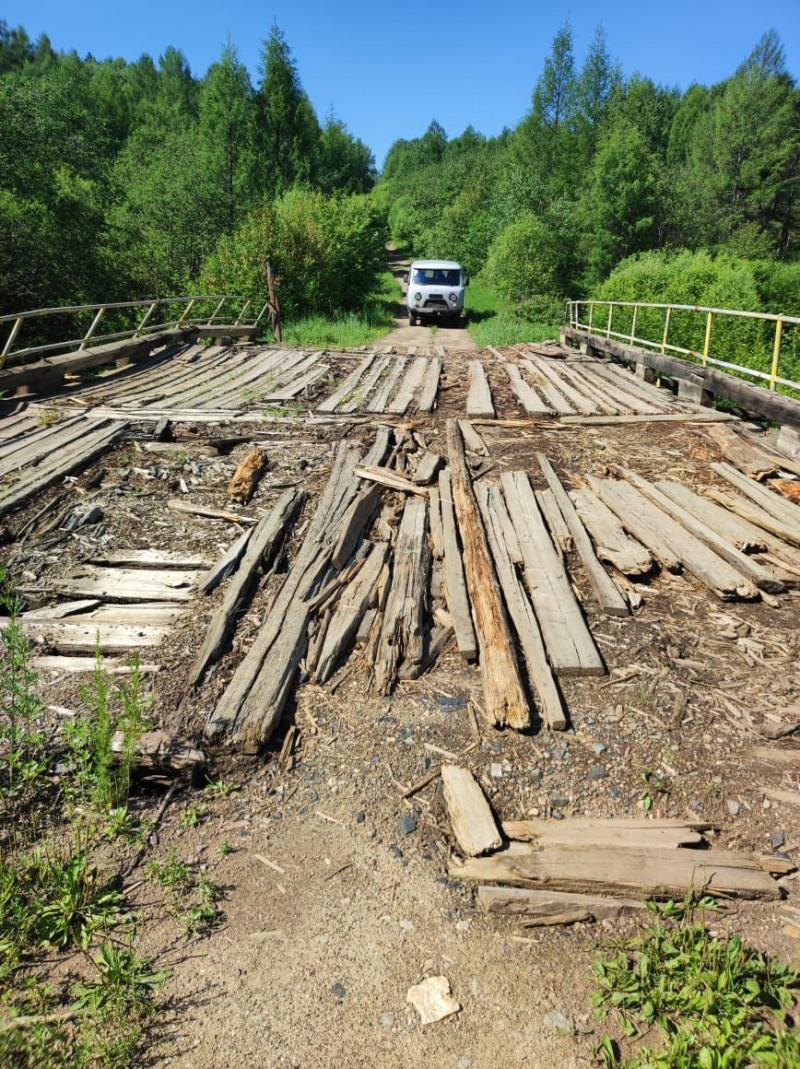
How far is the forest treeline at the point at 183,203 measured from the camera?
24.5 m

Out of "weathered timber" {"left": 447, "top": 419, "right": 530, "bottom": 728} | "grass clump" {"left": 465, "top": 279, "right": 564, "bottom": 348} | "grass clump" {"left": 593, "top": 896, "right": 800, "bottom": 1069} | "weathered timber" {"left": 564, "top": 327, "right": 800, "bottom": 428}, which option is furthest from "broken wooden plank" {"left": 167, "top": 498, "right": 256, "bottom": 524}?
"grass clump" {"left": 465, "top": 279, "right": 564, "bottom": 348}

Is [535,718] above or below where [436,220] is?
below

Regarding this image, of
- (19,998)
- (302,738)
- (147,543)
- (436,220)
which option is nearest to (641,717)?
(302,738)

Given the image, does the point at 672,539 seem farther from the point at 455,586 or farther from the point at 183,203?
the point at 183,203

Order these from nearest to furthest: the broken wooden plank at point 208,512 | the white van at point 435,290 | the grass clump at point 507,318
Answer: the broken wooden plank at point 208,512 < the grass clump at point 507,318 < the white van at point 435,290

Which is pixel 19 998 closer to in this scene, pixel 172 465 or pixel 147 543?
pixel 147 543

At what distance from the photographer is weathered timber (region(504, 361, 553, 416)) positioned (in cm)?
882

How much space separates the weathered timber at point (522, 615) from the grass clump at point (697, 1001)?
115cm

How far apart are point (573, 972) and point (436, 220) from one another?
79.2m

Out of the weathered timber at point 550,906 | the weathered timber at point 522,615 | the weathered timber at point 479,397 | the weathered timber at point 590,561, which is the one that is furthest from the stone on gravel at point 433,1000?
the weathered timber at point 479,397

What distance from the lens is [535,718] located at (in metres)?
3.39

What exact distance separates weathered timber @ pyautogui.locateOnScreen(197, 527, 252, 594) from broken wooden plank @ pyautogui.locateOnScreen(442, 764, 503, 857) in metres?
2.27

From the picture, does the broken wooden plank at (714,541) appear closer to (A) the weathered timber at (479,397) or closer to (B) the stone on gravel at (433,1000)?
(A) the weathered timber at (479,397)

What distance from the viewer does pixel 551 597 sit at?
4.30 meters
